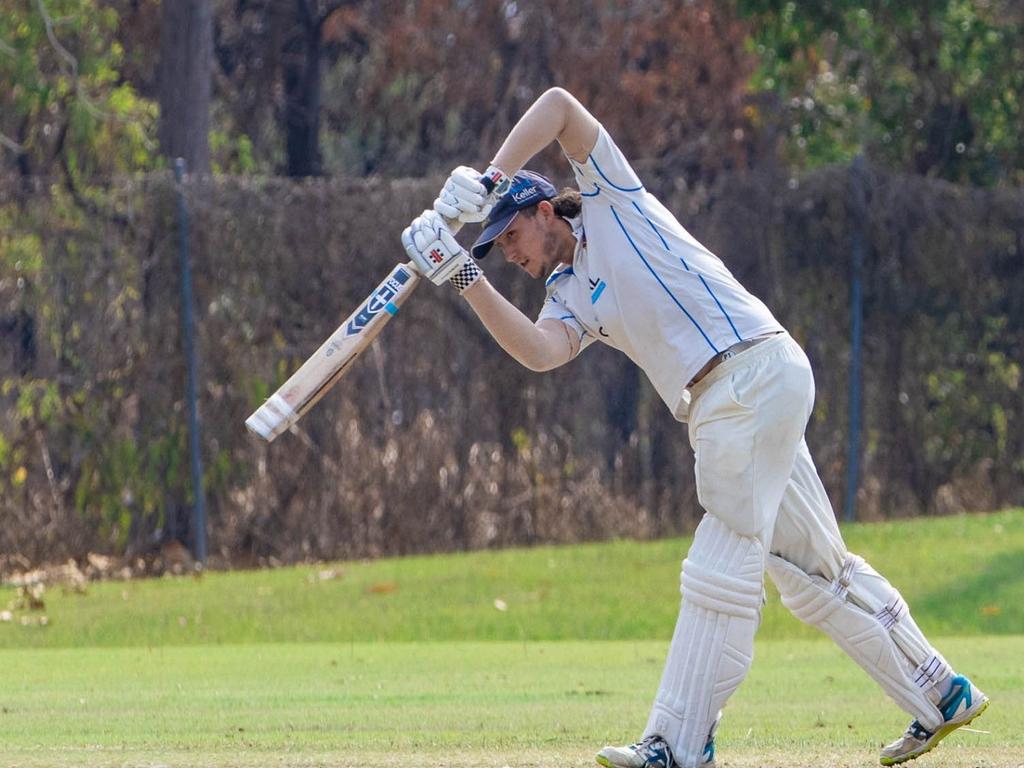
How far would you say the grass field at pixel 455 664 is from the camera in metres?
5.98

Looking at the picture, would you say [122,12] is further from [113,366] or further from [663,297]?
[663,297]

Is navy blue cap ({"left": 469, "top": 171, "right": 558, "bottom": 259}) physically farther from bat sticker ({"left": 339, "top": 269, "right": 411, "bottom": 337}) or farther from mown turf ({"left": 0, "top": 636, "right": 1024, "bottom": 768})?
mown turf ({"left": 0, "top": 636, "right": 1024, "bottom": 768})

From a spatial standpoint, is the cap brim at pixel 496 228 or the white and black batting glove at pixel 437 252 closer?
the white and black batting glove at pixel 437 252

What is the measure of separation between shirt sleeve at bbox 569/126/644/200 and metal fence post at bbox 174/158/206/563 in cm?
800

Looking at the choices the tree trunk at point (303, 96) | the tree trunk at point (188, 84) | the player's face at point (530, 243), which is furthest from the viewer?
the tree trunk at point (303, 96)

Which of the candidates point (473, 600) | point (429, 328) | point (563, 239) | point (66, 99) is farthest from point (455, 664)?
point (66, 99)

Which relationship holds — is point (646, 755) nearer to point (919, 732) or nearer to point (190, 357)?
point (919, 732)

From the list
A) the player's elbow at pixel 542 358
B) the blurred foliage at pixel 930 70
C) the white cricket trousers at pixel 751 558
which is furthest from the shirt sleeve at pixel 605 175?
the blurred foliage at pixel 930 70

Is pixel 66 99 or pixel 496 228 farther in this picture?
pixel 66 99

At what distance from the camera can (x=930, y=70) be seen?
19203 mm

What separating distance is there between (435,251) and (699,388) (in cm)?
83

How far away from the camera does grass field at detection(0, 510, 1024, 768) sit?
5980mm

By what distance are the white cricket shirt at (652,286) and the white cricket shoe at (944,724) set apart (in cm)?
112

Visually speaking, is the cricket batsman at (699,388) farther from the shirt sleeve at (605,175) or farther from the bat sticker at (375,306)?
the bat sticker at (375,306)
